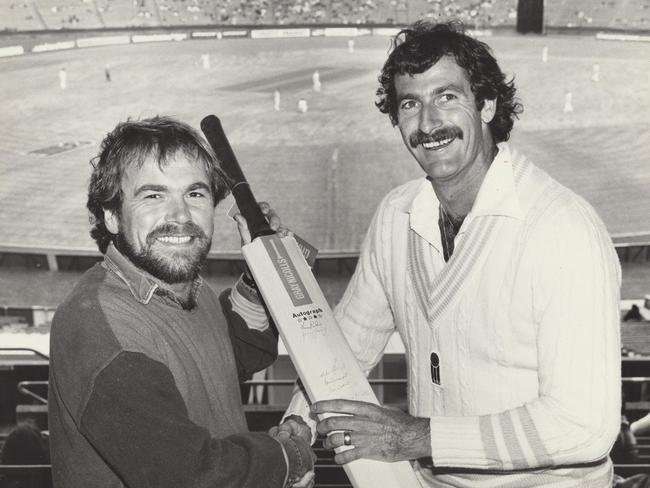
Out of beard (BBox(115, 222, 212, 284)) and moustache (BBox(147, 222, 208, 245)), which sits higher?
moustache (BBox(147, 222, 208, 245))

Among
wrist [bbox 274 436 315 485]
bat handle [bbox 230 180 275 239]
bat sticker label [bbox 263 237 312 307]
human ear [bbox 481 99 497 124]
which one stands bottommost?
wrist [bbox 274 436 315 485]

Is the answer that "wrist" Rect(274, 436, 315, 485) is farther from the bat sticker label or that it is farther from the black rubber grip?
the black rubber grip

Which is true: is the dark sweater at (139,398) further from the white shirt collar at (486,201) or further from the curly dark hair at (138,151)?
the white shirt collar at (486,201)

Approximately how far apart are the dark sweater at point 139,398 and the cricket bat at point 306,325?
0.16 m

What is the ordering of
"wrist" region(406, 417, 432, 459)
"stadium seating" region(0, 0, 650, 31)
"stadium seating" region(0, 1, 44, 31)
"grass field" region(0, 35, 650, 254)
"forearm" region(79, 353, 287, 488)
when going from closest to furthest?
1. "forearm" region(79, 353, 287, 488)
2. "wrist" region(406, 417, 432, 459)
3. "stadium seating" region(0, 1, 44, 31)
4. "grass field" region(0, 35, 650, 254)
5. "stadium seating" region(0, 0, 650, 31)

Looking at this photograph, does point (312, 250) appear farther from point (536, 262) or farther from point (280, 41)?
point (280, 41)

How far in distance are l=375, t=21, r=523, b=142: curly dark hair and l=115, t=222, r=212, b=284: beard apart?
1.84 feet

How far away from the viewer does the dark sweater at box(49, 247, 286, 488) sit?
1.31 metres

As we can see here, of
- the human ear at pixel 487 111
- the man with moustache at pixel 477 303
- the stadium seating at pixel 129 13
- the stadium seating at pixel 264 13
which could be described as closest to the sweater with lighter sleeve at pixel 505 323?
the man with moustache at pixel 477 303

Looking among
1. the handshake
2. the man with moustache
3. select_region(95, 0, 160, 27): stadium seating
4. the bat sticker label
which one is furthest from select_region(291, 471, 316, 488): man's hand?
select_region(95, 0, 160, 27): stadium seating

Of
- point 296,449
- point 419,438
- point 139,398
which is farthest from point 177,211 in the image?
point 419,438

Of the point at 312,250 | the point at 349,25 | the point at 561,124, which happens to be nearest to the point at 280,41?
the point at 349,25

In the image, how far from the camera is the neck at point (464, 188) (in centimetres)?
169

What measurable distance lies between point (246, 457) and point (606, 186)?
8464 mm
